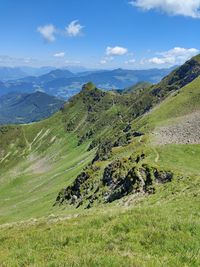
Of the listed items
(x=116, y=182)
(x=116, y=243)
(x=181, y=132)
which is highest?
(x=116, y=243)

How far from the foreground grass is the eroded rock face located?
93.7 feet

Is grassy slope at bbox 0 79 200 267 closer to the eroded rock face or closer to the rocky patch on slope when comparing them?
the eroded rock face

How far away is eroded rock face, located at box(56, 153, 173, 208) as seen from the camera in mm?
55344

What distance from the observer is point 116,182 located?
67.0 metres

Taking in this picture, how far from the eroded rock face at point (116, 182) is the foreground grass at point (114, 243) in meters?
28.6

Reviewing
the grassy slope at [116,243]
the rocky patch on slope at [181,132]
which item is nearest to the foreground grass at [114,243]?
the grassy slope at [116,243]

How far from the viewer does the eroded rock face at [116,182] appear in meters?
55.3

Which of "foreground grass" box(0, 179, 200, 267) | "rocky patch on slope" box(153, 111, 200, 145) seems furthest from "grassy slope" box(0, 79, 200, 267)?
"rocky patch on slope" box(153, 111, 200, 145)

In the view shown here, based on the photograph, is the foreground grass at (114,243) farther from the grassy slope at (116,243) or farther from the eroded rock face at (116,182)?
the eroded rock face at (116,182)

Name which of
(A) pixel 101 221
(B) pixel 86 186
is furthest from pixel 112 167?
(A) pixel 101 221

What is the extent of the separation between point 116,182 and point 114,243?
163ft

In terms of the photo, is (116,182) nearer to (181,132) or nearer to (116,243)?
(181,132)

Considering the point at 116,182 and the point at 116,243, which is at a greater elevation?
the point at 116,243

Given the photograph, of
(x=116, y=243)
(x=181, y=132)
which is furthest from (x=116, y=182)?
(x=116, y=243)
